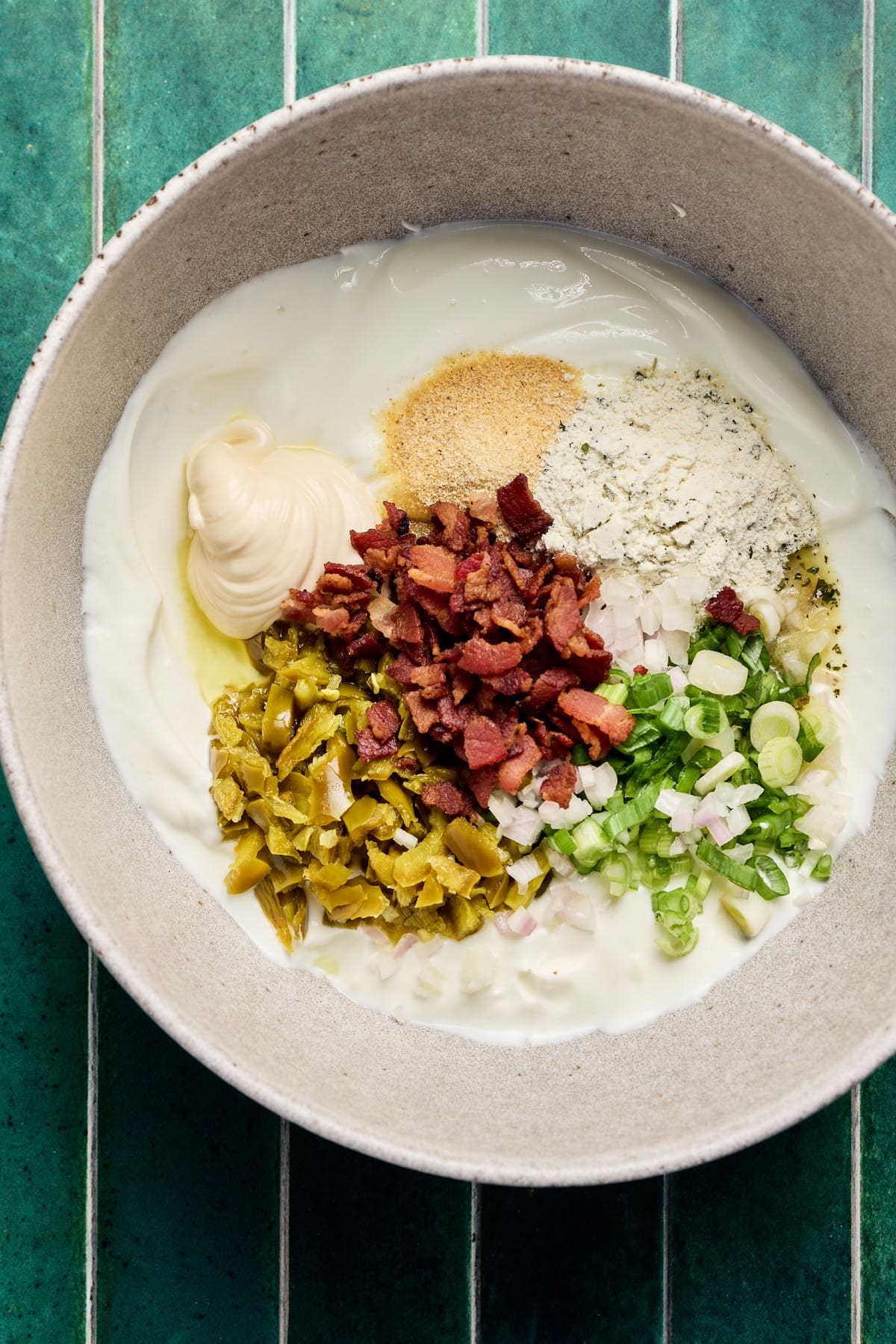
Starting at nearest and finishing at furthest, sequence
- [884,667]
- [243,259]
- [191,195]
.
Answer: [191,195] < [243,259] < [884,667]

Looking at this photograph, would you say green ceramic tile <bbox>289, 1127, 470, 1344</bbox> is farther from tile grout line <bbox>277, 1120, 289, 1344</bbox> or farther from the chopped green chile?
the chopped green chile

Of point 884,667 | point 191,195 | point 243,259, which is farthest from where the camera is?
point 884,667

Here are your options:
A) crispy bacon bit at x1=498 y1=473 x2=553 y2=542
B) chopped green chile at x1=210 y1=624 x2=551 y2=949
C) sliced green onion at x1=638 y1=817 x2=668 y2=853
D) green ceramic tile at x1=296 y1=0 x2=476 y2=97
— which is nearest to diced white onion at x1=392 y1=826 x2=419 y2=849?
chopped green chile at x1=210 y1=624 x2=551 y2=949

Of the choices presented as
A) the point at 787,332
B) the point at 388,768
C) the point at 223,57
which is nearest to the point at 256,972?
the point at 388,768

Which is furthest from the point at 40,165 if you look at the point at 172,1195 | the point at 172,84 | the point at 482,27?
the point at 172,1195

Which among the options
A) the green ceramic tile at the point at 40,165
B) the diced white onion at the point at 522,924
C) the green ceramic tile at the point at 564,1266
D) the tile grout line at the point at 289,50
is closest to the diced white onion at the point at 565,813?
the diced white onion at the point at 522,924

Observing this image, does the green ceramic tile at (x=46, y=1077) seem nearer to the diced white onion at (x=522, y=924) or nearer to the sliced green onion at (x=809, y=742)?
the diced white onion at (x=522, y=924)

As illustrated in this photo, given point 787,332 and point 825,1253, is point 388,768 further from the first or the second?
point 825,1253
